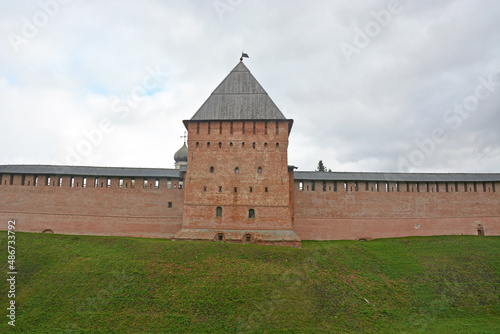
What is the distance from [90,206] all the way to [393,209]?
22.9 meters

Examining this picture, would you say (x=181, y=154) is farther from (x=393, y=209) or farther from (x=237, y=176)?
(x=393, y=209)

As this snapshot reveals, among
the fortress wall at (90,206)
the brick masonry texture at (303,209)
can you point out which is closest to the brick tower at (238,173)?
the brick masonry texture at (303,209)

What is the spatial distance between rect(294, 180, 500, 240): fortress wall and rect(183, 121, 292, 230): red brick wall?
4.13 metres

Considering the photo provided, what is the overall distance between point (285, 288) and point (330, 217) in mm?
11704

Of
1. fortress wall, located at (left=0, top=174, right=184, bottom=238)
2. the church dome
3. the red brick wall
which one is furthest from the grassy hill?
the church dome

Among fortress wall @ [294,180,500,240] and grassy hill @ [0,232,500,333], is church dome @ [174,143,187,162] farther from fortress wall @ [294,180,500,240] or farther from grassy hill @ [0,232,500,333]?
grassy hill @ [0,232,500,333]

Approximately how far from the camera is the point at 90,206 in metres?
25.8

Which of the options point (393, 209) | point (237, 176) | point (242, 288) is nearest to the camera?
point (242, 288)

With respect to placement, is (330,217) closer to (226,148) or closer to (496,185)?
(226,148)

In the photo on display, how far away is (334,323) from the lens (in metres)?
14.0

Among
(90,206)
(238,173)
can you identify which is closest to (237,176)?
(238,173)

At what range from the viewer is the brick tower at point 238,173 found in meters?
22.3

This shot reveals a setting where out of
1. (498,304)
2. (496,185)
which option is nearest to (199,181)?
(498,304)

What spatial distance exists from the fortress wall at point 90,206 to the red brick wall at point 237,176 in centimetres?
400
